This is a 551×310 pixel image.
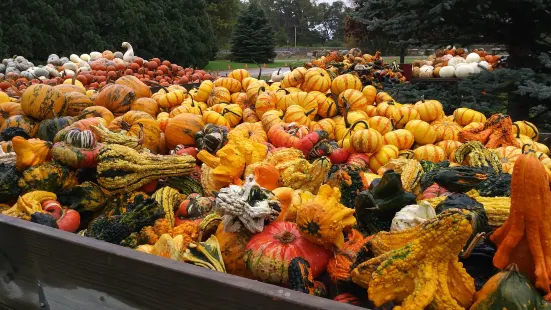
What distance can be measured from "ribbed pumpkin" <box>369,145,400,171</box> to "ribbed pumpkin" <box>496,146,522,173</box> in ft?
2.15

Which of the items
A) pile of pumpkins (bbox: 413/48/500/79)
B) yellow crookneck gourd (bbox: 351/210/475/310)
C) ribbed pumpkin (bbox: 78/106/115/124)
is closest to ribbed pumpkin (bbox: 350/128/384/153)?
yellow crookneck gourd (bbox: 351/210/475/310)

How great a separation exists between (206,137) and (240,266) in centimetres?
123

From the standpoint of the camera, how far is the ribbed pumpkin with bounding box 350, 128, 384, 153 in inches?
117

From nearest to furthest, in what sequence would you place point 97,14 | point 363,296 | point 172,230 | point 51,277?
point 363,296 < point 51,277 < point 172,230 < point 97,14

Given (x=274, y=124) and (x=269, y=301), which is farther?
→ (x=274, y=124)

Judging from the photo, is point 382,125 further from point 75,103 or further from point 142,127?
point 75,103

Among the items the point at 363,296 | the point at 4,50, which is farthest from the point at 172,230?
the point at 4,50

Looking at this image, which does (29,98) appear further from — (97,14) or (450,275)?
(97,14)

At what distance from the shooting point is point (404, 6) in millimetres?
6102

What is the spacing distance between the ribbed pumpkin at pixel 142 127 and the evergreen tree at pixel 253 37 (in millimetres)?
29111

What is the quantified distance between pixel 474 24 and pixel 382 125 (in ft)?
12.5

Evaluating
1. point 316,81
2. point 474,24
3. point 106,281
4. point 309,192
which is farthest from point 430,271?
point 474,24

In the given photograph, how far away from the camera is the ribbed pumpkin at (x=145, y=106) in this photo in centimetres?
416

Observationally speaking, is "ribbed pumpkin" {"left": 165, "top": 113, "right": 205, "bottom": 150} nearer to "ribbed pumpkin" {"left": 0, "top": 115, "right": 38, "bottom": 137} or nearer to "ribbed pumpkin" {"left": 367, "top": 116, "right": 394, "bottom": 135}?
"ribbed pumpkin" {"left": 0, "top": 115, "right": 38, "bottom": 137}
